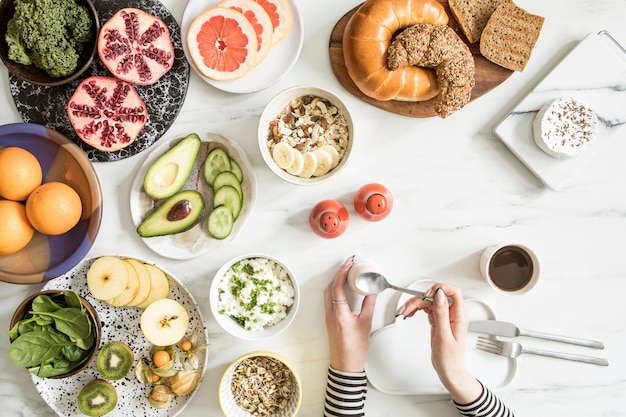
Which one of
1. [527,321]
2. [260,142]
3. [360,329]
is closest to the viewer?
[260,142]

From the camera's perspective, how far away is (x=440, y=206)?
5.80 ft

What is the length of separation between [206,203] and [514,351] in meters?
1.10

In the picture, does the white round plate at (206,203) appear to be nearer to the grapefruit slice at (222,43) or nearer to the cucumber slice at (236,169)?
the cucumber slice at (236,169)

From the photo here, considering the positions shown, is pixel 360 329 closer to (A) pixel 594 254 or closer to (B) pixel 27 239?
(A) pixel 594 254

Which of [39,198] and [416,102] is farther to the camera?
[416,102]

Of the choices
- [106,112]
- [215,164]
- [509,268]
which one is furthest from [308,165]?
[509,268]

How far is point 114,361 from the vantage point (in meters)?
1.63

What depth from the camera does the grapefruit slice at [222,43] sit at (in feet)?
5.11

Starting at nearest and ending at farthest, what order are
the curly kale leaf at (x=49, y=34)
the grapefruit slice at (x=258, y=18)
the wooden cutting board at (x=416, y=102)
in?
the curly kale leaf at (x=49, y=34), the grapefruit slice at (x=258, y=18), the wooden cutting board at (x=416, y=102)

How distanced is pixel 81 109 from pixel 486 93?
1.26 meters

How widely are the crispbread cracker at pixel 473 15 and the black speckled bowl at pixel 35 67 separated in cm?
108

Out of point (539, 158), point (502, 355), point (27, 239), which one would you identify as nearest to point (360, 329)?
point (502, 355)

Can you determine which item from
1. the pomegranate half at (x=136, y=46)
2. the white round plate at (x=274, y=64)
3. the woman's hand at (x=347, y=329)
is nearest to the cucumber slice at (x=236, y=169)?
the white round plate at (x=274, y=64)

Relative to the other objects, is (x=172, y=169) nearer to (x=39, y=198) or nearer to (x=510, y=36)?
(x=39, y=198)
